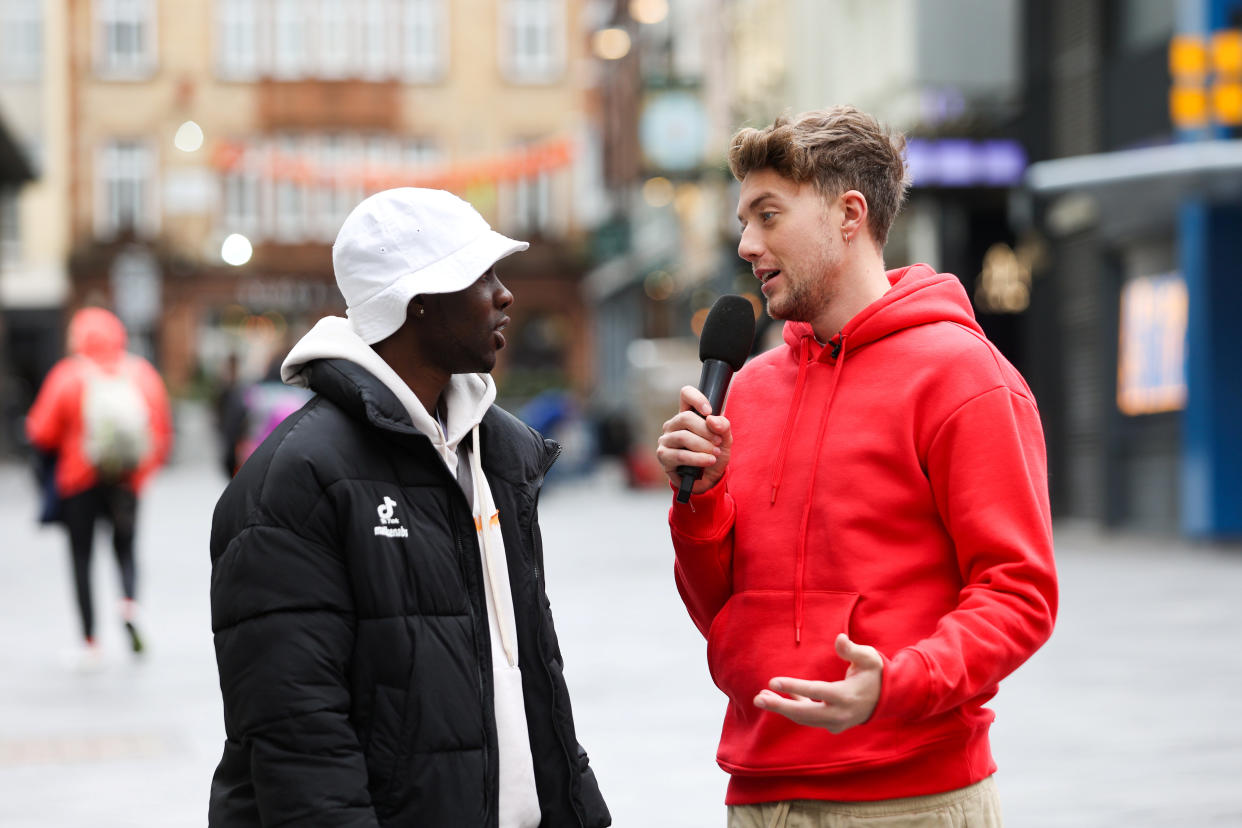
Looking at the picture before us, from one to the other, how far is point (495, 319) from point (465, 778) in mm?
746

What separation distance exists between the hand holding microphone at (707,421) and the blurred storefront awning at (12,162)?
26492 mm

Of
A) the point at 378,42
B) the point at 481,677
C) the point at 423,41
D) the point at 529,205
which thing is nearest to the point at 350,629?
the point at 481,677

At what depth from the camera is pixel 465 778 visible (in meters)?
3.07

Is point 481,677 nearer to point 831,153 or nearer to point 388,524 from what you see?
point 388,524

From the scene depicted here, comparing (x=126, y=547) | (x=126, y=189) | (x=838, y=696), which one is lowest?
(x=126, y=547)

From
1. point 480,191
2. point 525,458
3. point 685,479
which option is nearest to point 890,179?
point 685,479

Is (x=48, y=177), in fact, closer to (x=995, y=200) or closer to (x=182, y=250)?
(x=182, y=250)

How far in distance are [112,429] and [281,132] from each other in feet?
154

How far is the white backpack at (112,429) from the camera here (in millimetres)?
10594

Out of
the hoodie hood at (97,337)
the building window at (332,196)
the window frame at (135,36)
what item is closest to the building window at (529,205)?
the building window at (332,196)

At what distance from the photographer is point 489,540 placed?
324cm

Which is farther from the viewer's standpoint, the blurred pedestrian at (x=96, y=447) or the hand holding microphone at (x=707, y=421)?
the blurred pedestrian at (x=96, y=447)

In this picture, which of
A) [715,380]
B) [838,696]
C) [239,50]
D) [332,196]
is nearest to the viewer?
[838,696]

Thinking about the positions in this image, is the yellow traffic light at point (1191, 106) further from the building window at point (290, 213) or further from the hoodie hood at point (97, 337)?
the building window at point (290, 213)
